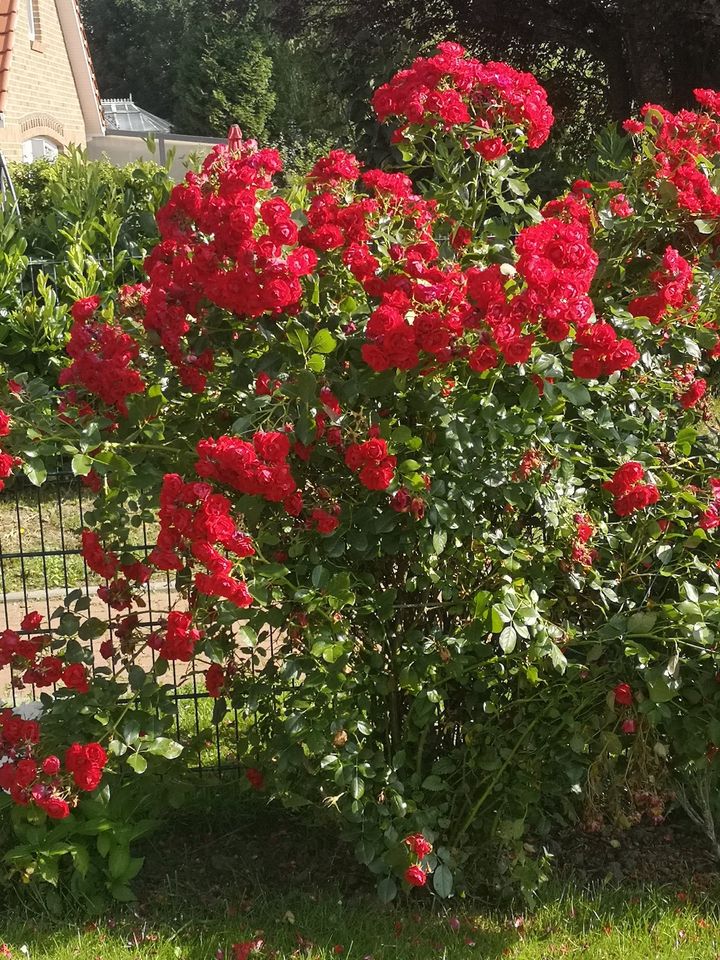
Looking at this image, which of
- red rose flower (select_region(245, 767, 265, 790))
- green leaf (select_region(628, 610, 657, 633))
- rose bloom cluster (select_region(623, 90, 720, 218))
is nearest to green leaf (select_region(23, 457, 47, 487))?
red rose flower (select_region(245, 767, 265, 790))

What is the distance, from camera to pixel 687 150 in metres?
3.06

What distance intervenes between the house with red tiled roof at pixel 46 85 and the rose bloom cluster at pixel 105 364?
13.9 meters

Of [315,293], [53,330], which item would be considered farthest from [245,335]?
[53,330]

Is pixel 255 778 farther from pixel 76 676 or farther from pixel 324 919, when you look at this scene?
pixel 76 676

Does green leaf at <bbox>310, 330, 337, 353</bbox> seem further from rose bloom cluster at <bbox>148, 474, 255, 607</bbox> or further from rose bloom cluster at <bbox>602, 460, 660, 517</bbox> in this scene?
rose bloom cluster at <bbox>602, 460, 660, 517</bbox>

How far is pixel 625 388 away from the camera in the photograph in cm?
302

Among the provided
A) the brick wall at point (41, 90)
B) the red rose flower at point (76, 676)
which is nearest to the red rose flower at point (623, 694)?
the red rose flower at point (76, 676)

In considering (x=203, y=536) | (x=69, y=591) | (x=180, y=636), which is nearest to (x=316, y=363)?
(x=203, y=536)

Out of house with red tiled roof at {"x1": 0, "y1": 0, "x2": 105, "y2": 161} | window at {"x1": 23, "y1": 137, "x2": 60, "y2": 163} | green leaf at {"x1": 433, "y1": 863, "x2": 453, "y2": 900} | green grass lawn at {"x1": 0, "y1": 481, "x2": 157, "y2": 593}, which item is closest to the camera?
green leaf at {"x1": 433, "y1": 863, "x2": 453, "y2": 900}

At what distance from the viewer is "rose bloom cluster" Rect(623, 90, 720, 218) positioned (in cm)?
291

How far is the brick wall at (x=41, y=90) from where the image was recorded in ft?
57.4

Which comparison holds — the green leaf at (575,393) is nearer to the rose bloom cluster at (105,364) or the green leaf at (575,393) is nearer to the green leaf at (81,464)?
the rose bloom cluster at (105,364)

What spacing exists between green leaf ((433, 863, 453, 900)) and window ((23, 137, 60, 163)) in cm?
1762

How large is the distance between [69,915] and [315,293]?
5.98ft
